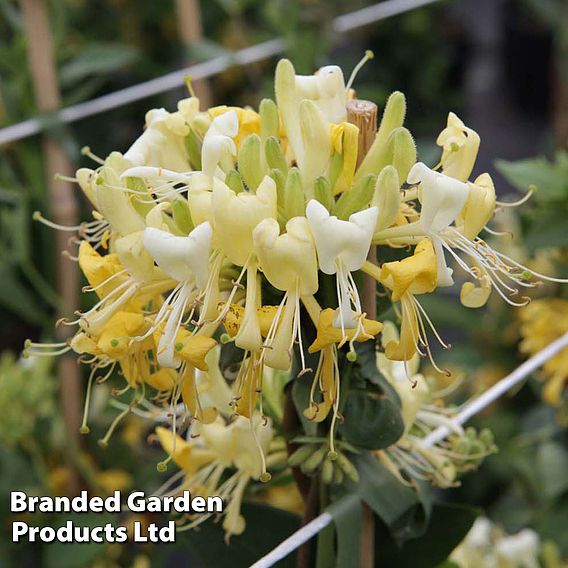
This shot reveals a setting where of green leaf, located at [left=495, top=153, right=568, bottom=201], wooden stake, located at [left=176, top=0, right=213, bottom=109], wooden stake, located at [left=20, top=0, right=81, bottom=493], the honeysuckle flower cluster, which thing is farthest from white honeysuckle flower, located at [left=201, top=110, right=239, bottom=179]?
wooden stake, located at [left=176, top=0, right=213, bottom=109]

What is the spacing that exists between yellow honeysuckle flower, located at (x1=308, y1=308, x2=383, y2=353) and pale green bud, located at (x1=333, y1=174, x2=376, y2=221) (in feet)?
0.19

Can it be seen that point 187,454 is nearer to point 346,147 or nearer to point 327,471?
point 327,471

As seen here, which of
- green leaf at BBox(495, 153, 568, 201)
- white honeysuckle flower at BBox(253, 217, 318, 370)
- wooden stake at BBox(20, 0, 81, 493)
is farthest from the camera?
wooden stake at BBox(20, 0, 81, 493)

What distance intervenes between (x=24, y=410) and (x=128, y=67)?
4.92ft

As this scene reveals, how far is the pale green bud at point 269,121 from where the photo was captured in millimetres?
536

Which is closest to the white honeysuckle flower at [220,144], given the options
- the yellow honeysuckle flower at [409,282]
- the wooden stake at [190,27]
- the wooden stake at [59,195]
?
the yellow honeysuckle flower at [409,282]

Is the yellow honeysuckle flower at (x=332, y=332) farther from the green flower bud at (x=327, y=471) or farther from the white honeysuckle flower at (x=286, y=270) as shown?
the green flower bud at (x=327, y=471)

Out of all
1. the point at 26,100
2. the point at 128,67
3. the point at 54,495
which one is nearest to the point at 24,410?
the point at 54,495

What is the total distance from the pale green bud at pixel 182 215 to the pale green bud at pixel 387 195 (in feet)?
0.33

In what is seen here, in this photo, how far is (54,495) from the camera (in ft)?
3.87

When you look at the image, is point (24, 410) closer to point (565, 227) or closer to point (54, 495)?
point (54, 495)

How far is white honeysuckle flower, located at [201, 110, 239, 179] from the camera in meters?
0.51

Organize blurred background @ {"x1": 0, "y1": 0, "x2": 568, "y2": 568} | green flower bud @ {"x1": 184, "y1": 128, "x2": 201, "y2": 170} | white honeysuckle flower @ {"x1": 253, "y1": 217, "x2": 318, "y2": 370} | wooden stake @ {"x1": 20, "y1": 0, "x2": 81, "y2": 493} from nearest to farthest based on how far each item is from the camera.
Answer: white honeysuckle flower @ {"x1": 253, "y1": 217, "x2": 318, "y2": 370}
green flower bud @ {"x1": 184, "y1": 128, "x2": 201, "y2": 170}
blurred background @ {"x1": 0, "y1": 0, "x2": 568, "y2": 568}
wooden stake @ {"x1": 20, "y1": 0, "x2": 81, "y2": 493}

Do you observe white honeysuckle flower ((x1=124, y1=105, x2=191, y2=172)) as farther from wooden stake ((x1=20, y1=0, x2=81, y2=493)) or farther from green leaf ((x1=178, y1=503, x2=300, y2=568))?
wooden stake ((x1=20, y1=0, x2=81, y2=493))
